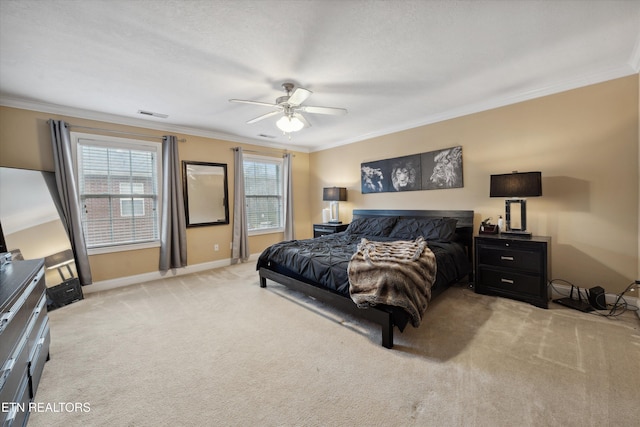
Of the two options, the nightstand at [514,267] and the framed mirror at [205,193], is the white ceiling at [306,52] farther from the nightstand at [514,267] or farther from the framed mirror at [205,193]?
the nightstand at [514,267]

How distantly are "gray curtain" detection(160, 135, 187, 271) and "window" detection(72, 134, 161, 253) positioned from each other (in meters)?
0.14

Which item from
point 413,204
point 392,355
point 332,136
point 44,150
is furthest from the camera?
point 332,136

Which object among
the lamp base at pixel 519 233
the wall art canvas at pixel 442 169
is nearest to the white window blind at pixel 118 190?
the wall art canvas at pixel 442 169

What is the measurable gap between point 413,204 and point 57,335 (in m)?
4.76

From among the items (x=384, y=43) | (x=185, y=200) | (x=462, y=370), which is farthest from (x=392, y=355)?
(x=185, y=200)

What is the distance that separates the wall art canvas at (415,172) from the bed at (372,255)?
0.45 metres

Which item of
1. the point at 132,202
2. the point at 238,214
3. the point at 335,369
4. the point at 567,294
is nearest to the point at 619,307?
the point at 567,294

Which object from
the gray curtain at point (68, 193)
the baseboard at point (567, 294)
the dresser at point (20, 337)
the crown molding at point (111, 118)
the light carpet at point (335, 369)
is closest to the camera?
the dresser at point (20, 337)

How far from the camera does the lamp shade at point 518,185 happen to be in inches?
115

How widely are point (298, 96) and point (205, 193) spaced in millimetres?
2944

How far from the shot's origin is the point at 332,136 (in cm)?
532

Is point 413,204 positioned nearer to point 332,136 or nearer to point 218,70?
point 332,136

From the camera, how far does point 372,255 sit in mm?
2719

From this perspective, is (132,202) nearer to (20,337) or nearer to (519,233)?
(20,337)
